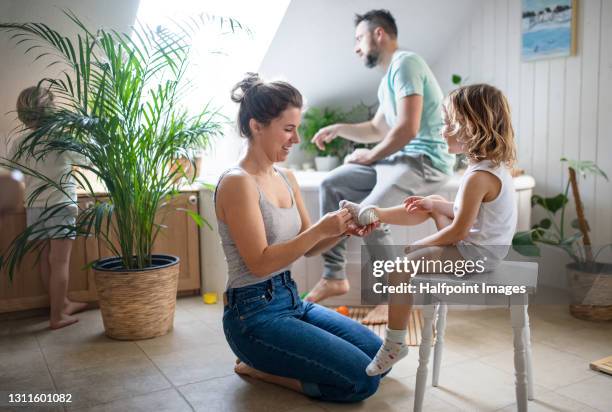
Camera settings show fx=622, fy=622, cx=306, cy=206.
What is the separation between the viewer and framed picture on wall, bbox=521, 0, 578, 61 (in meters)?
3.26

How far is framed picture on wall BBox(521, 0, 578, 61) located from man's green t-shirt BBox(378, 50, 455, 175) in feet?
3.26

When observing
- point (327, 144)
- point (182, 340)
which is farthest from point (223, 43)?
point (182, 340)

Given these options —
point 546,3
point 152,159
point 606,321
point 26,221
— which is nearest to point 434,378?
point 606,321

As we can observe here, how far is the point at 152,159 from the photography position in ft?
8.51

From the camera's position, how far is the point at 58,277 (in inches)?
110

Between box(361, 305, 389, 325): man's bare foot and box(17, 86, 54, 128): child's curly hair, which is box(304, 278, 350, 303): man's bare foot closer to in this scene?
box(361, 305, 389, 325): man's bare foot

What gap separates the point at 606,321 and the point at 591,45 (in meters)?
1.41

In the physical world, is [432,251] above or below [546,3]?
below

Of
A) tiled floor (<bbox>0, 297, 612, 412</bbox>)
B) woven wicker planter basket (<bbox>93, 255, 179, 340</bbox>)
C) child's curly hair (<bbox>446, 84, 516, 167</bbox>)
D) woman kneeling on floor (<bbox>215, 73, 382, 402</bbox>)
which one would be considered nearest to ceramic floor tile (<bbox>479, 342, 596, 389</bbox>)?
tiled floor (<bbox>0, 297, 612, 412</bbox>)

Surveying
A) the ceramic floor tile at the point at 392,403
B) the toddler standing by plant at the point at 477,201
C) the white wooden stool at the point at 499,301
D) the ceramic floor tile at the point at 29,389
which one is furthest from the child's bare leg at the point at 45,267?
the white wooden stool at the point at 499,301

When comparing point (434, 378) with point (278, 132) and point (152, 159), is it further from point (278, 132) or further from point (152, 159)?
point (152, 159)

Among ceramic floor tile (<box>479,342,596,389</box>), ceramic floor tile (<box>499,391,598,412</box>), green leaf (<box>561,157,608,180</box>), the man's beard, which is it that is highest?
the man's beard

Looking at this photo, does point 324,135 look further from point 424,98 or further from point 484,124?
point 484,124

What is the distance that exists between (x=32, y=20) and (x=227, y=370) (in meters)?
1.81
